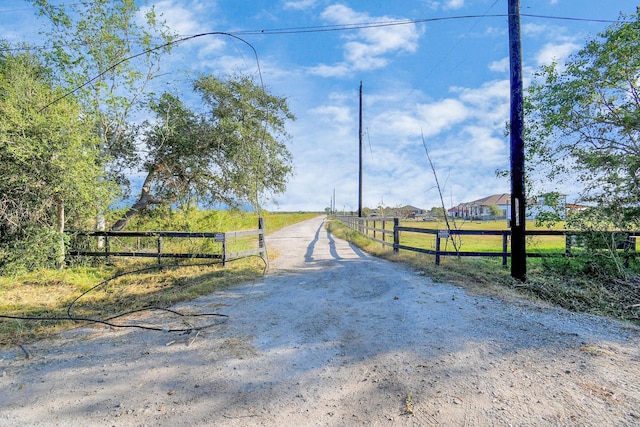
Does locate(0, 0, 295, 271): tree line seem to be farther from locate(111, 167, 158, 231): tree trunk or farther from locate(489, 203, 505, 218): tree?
locate(489, 203, 505, 218): tree

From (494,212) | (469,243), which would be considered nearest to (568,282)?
(469,243)

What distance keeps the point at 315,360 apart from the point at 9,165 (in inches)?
309

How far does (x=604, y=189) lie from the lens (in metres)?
7.25

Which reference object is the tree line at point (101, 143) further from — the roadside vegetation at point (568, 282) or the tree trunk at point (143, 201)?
the roadside vegetation at point (568, 282)

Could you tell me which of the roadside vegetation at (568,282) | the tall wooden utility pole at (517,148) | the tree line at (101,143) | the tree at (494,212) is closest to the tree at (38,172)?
the tree line at (101,143)

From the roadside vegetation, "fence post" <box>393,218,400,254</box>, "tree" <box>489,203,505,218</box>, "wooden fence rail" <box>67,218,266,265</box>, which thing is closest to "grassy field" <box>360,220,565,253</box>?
the roadside vegetation

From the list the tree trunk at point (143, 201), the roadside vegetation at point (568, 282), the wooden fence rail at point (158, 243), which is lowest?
the roadside vegetation at point (568, 282)

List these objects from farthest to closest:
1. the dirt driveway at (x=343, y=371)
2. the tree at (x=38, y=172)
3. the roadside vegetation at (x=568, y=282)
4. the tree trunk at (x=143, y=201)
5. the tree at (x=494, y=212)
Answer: the tree at (x=494, y=212)
the tree trunk at (x=143, y=201)
the tree at (x=38, y=172)
the roadside vegetation at (x=568, y=282)
the dirt driveway at (x=343, y=371)

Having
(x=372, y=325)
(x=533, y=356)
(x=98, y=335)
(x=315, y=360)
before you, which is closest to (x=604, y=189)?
(x=533, y=356)

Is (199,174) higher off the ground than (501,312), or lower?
higher

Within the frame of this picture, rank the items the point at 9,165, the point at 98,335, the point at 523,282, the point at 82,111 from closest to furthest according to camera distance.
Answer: the point at 98,335 < the point at 523,282 < the point at 9,165 < the point at 82,111

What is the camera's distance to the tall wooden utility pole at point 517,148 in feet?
20.2

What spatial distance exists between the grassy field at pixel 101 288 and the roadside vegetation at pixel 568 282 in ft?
15.5

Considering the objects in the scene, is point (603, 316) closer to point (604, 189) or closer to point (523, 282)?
point (523, 282)
